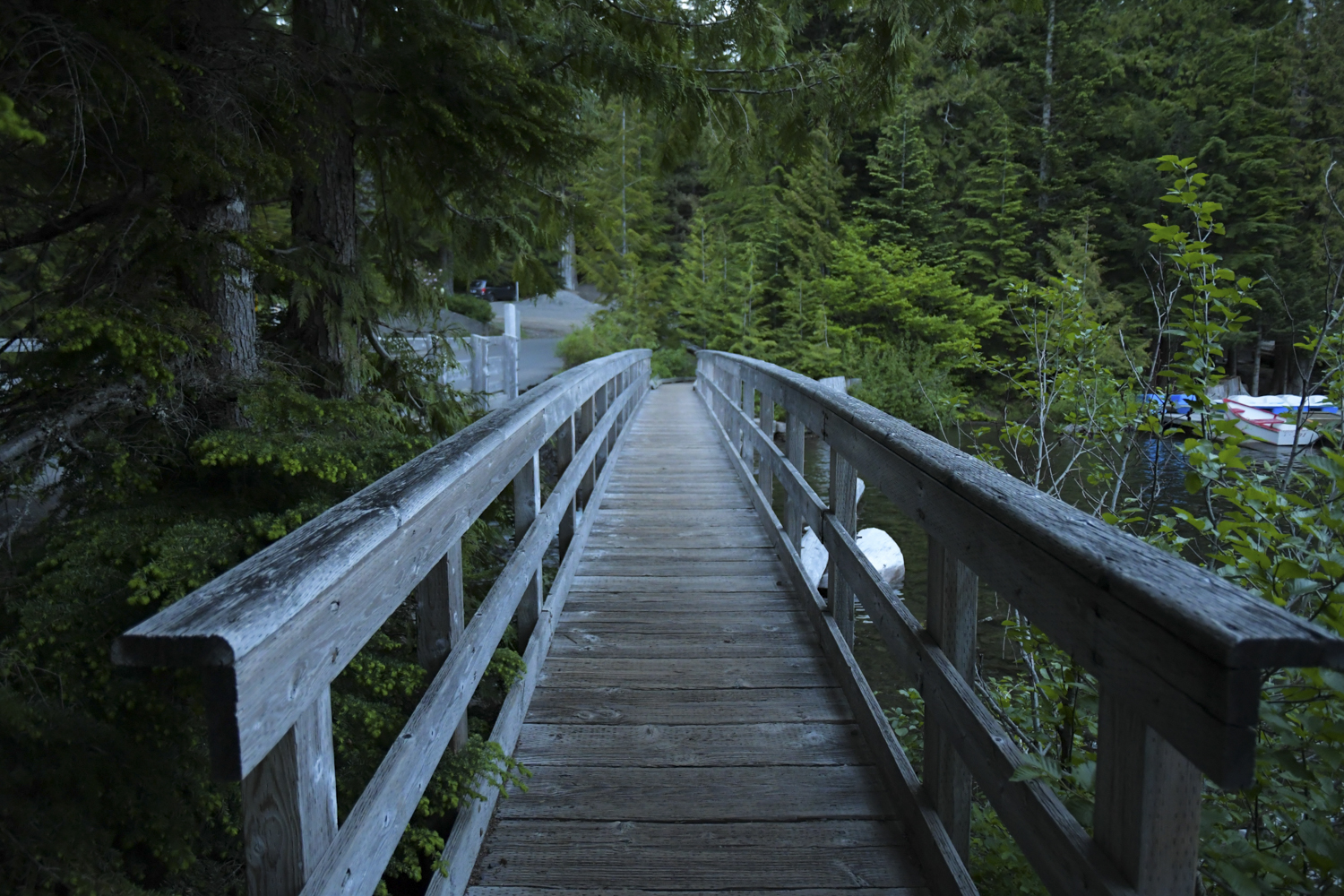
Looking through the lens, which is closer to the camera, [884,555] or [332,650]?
[332,650]

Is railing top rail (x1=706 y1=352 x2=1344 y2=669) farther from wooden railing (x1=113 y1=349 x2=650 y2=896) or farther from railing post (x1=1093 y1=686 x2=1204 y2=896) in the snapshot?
wooden railing (x1=113 y1=349 x2=650 y2=896)

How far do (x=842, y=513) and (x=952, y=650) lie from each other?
1.31 m

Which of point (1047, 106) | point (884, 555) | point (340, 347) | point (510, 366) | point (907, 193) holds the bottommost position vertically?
point (884, 555)

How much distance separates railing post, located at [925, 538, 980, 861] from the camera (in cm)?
200

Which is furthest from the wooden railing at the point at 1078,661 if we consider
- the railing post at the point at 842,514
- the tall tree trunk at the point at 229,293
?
the tall tree trunk at the point at 229,293

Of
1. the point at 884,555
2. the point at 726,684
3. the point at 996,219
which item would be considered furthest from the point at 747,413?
the point at 996,219

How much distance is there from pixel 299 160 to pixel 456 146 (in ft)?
2.15

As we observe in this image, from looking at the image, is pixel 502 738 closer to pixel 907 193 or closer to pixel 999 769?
pixel 999 769

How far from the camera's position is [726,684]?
332 cm

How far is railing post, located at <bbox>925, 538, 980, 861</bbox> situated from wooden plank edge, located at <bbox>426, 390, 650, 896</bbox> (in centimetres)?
117

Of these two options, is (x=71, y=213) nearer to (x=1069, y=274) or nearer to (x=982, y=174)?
(x=1069, y=274)

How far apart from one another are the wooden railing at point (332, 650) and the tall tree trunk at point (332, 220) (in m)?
1.59

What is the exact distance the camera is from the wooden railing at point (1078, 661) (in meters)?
0.97

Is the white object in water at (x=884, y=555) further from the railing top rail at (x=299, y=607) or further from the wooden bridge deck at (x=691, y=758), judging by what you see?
the railing top rail at (x=299, y=607)
